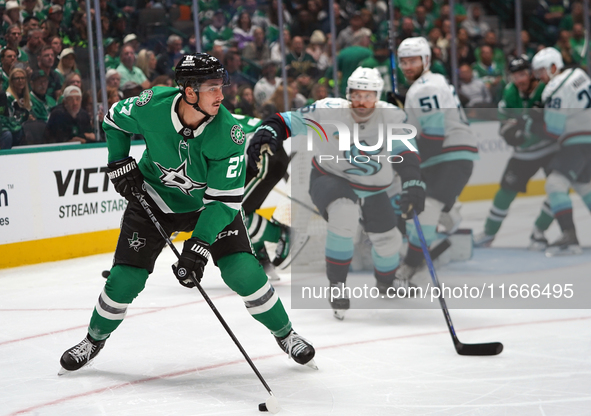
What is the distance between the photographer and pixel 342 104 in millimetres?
3598

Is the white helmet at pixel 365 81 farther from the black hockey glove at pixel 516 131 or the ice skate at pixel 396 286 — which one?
the black hockey glove at pixel 516 131

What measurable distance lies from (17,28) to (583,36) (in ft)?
21.1

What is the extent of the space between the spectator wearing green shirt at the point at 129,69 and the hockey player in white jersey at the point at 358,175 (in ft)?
7.91

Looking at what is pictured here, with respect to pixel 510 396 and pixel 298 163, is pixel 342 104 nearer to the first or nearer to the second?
pixel 298 163

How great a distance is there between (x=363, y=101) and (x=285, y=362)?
1.34m

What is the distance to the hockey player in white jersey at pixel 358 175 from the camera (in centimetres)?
353

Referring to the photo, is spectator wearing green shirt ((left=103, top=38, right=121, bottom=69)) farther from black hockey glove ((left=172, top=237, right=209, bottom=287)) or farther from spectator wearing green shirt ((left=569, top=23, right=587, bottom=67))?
spectator wearing green shirt ((left=569, top=23, right=587, bottom=67))

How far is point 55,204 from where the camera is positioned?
16.3ft

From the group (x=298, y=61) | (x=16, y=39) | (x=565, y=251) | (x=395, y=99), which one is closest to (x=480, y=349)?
(x=395, y=99)

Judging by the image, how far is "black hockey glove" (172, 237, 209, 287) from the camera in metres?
2.35

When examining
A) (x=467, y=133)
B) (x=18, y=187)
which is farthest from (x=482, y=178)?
(x=18, y=187)

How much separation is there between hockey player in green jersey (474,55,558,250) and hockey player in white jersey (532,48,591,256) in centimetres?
19

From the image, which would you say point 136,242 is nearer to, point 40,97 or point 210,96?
point 210,96

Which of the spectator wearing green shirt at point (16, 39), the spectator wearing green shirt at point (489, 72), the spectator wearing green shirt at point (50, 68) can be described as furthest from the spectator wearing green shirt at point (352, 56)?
the spectator wearing green shirt at point (16, 39)
